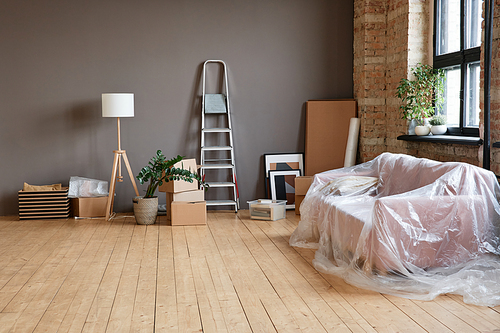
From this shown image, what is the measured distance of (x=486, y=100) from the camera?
398 centimetres

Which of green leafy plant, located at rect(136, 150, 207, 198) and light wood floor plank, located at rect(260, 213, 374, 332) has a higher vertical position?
green leafy plant, located at rect(136, 150, 207, 198)

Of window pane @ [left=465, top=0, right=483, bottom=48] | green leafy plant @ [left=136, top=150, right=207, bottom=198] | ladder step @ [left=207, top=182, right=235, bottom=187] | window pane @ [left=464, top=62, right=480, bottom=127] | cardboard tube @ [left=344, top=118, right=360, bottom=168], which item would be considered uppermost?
window pane @ [left=465, top=0, right=483, bottom=48]

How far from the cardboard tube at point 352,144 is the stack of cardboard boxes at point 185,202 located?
6.66 feet

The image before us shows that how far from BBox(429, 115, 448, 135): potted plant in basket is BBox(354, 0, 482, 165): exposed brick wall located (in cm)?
37

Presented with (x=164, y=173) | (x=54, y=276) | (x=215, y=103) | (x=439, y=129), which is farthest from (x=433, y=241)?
(x=215, y=103)

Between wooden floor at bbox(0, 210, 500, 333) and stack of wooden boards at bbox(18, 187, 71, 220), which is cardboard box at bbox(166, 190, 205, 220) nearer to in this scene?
wooden floor at bbox(0, 210, 500, 333)

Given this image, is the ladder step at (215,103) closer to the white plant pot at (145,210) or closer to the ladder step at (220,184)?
the ladder step at (220,184)

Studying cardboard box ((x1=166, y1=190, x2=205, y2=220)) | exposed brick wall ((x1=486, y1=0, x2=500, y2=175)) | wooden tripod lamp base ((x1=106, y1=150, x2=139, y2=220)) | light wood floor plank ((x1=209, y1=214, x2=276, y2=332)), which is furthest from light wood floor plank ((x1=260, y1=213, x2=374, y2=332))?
wooden tripod lamp base ((x1=106, y1=150, x2=139, y2=220))

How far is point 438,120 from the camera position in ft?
16.5

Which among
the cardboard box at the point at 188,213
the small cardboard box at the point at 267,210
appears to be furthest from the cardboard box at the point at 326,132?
the cardboard box at the point at 188,213

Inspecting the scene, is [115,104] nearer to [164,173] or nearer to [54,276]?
[164,173]

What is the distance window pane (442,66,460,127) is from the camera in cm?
494

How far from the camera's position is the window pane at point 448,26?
4926mm

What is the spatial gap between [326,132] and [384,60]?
120cm
